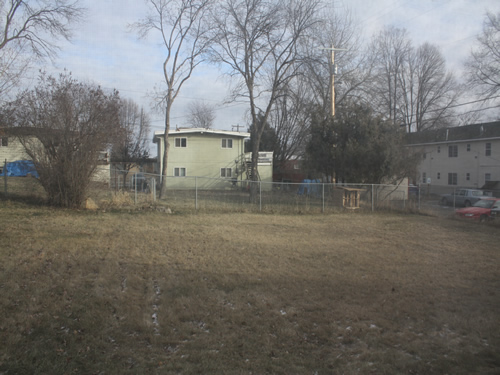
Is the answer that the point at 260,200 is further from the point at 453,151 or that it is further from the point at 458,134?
the point at 458,134

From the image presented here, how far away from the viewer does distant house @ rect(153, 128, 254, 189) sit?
33.2m

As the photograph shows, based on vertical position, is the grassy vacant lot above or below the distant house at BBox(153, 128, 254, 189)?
below

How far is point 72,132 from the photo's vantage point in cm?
1216

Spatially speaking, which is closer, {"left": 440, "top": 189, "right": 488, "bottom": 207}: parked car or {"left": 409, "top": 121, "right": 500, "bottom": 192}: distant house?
{"left": 440, "top": 189, "right": 488, "bottom": 207}: parked car

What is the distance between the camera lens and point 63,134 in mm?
12070

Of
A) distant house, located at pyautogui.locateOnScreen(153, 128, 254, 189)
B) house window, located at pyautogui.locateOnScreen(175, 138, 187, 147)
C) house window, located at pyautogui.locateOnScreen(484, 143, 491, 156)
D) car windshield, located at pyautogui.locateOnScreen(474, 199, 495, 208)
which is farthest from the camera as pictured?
Answer: house window, located at pyautogui.locateOnScreen(175, 138, 187, 147)

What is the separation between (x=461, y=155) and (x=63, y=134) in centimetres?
3455

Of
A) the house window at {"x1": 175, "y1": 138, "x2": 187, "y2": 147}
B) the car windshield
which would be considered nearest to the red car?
the car windshield

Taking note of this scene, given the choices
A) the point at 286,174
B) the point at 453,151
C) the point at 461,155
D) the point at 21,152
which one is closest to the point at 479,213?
the point at 21,152

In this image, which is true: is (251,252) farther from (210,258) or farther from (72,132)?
(72,132)

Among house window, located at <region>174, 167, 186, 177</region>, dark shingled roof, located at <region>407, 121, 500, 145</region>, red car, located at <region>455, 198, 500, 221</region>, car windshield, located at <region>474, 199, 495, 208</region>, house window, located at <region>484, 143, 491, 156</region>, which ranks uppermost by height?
dark shingled roof, located at <region>407, 121, 500, 145</region>

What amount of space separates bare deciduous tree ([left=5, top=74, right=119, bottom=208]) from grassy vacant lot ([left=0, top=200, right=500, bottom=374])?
3.04m

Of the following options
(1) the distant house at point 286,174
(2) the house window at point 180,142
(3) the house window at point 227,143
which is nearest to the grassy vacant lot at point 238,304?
(2) the house window at point 180,142

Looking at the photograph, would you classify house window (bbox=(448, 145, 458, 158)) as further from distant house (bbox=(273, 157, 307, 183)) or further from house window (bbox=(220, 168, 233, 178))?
house window (bbox=(220, 168, 233, 178))
